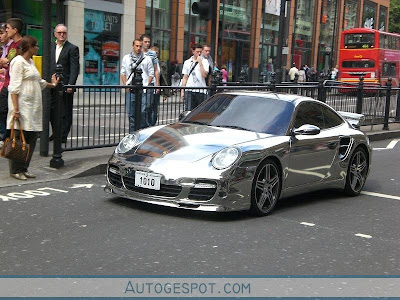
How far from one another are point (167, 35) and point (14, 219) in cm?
2657

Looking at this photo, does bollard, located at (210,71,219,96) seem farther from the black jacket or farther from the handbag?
A: the handbag

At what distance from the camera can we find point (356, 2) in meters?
55.4

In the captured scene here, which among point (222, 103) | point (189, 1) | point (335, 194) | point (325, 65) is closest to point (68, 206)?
point (222, 103)

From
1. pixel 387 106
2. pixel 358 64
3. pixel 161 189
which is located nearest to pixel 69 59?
pixel 161 189

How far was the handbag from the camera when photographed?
7.30 meters

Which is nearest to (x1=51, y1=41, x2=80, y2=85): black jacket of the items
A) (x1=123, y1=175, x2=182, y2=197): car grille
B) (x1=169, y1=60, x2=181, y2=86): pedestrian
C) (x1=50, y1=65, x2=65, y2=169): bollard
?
(x1=50, y1=65, x2=65, y2=169): bollard

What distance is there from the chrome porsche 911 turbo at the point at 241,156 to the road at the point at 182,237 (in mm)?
238

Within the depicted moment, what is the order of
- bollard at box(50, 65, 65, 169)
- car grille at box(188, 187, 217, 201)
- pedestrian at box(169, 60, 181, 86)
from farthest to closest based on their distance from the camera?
pedestrian at box(169, 60, 181, 86), bollard at box(50, 65, 65, 169), car grille at box(188, 187, 217, 201)

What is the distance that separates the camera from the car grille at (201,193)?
6.01 meters

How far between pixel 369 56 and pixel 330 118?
2987 cm

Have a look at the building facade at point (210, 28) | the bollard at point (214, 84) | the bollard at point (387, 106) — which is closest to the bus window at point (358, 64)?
the building facade at point (210, 28)

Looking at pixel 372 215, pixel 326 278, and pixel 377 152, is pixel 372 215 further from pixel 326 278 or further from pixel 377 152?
pixel 377 152

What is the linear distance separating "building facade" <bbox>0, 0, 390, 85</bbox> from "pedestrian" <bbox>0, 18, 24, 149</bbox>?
1094 millimetres

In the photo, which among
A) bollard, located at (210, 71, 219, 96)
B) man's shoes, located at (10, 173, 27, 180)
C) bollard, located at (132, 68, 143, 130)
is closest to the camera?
man's shoes, located at (10, 173, 27, 180)
